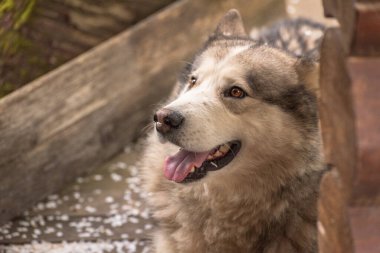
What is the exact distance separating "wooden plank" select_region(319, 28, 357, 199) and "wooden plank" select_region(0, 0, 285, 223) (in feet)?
7.20

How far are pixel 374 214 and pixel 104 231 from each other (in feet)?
7.25

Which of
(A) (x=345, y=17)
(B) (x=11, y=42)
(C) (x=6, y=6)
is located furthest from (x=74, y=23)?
(A) (x=345, y=17)

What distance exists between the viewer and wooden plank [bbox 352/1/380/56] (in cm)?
236

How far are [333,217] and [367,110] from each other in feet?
1.62

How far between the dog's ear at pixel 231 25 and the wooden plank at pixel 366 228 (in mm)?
1679

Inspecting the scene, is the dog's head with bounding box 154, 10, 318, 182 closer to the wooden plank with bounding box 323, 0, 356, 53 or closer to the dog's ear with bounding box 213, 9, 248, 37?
the dog's ear with bounding box 213, 9, 248, 37

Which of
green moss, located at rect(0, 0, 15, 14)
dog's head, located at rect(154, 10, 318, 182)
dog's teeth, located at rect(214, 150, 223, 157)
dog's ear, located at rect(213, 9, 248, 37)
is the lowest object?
dog's teeth, located at rect(214, 150, 223, 157)

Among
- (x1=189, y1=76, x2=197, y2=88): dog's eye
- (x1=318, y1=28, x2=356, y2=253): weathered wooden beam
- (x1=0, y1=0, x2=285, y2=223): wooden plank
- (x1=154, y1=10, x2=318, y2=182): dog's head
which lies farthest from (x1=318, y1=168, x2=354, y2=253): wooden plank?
(x1=0, y1=0, x2=285, y2=223): wooden plank

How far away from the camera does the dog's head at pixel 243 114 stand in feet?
10.9

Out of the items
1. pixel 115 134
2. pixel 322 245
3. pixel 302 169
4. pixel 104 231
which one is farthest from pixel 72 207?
pixel 322 245

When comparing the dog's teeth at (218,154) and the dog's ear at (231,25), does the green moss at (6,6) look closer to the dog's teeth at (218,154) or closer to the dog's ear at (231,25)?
the dog's ear at (231,25)

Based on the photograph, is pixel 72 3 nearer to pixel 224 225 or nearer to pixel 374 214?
pixel 224 225

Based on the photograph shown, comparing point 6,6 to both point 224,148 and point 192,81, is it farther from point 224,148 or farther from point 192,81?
point 224,148

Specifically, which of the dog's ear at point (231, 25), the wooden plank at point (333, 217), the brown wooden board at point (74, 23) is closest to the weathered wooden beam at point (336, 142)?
the wooden plank at point (333, 217)
